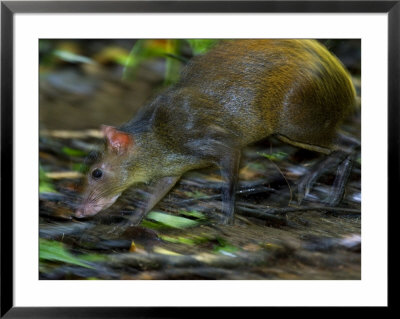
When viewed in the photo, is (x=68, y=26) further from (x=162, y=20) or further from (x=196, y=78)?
(x=196, y=78)

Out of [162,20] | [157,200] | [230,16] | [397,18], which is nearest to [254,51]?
[230,16]

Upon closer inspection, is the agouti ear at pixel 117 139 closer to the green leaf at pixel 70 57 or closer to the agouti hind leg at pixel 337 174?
the green leaf at pixel 70 57

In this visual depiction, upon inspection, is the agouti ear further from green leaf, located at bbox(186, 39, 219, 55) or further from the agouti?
green leaf, located at bbox(186, 39, 219, 55)

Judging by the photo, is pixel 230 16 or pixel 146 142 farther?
pixel 146 142

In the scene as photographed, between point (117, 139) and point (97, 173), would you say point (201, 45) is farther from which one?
point (97, 173)

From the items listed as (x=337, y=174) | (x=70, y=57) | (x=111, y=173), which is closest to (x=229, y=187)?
(x=337, y=174)

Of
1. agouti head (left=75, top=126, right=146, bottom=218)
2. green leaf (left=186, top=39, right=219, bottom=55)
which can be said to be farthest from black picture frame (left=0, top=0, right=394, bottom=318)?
agouti head (left=75, top=126, right=146, bottom=218)
